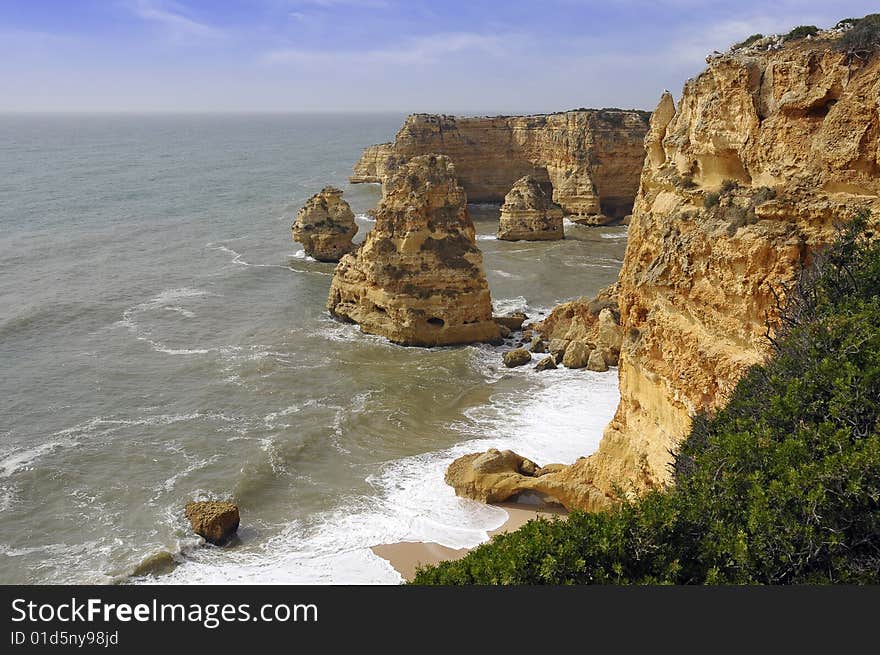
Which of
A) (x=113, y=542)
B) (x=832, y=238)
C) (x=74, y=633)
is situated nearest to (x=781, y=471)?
(x=832, y=238)

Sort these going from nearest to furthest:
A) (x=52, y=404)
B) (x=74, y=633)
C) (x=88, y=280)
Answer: (x=74, y=633) → (x=52, y=404) → (x=88, y=280)

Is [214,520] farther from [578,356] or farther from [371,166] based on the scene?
[371,166]

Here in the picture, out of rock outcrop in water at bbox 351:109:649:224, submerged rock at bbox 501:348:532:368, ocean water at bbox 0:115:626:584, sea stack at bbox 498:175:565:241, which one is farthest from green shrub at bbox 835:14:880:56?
rock outcrop in water at bbox 351:109:649:224

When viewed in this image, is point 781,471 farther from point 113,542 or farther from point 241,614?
point 113,542

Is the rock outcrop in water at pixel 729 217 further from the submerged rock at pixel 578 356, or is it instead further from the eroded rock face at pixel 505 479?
the submerged rock at pixel 578 356

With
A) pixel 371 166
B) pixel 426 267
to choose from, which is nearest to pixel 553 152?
pixel 371 166

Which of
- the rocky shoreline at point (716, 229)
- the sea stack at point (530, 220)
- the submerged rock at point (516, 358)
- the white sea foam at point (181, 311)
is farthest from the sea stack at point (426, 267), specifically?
the sea stack at point (530, 220)
